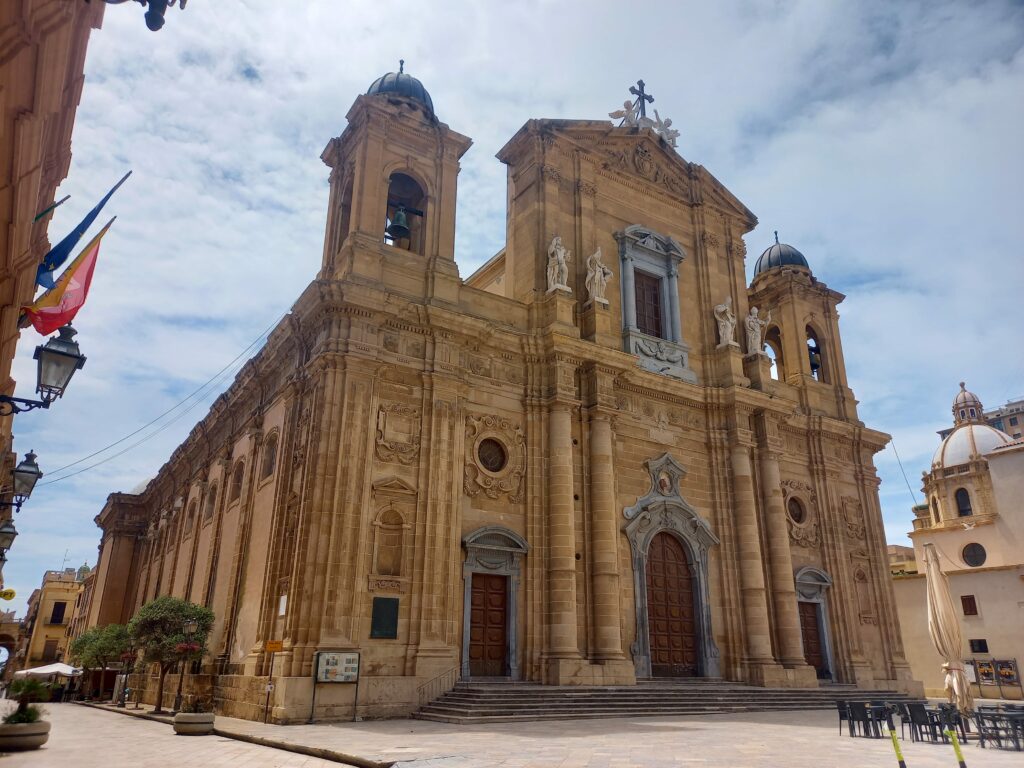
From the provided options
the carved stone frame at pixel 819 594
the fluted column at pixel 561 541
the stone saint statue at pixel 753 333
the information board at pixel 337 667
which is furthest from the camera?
the stone saint statue at pixel 753 333

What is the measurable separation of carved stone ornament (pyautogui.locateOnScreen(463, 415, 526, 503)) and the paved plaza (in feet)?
19.6

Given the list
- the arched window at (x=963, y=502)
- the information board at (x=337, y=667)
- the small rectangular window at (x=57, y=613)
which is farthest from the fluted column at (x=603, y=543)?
the small rectangular window at (x=57, y=613)

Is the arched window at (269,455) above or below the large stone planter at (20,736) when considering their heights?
above

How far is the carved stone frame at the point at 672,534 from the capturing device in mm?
21078

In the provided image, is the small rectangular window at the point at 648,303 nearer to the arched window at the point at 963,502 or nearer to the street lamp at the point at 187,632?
the street lamp at the point at 187,632

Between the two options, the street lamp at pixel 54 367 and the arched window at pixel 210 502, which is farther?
the arched window at pixel 210 502

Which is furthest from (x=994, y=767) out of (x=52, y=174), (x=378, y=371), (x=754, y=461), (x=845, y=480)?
(x=845, y=480)

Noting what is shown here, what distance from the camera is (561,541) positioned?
63.7ft

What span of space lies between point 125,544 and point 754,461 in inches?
1402

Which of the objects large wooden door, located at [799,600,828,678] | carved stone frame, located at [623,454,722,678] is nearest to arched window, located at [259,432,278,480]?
carved stone frame, located at [623,454,722,678]

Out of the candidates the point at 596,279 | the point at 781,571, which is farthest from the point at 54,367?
the point at 781,571

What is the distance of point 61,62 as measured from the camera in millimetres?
6734

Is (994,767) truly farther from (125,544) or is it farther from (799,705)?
(125,544)

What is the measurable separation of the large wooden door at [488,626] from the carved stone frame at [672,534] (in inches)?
156
